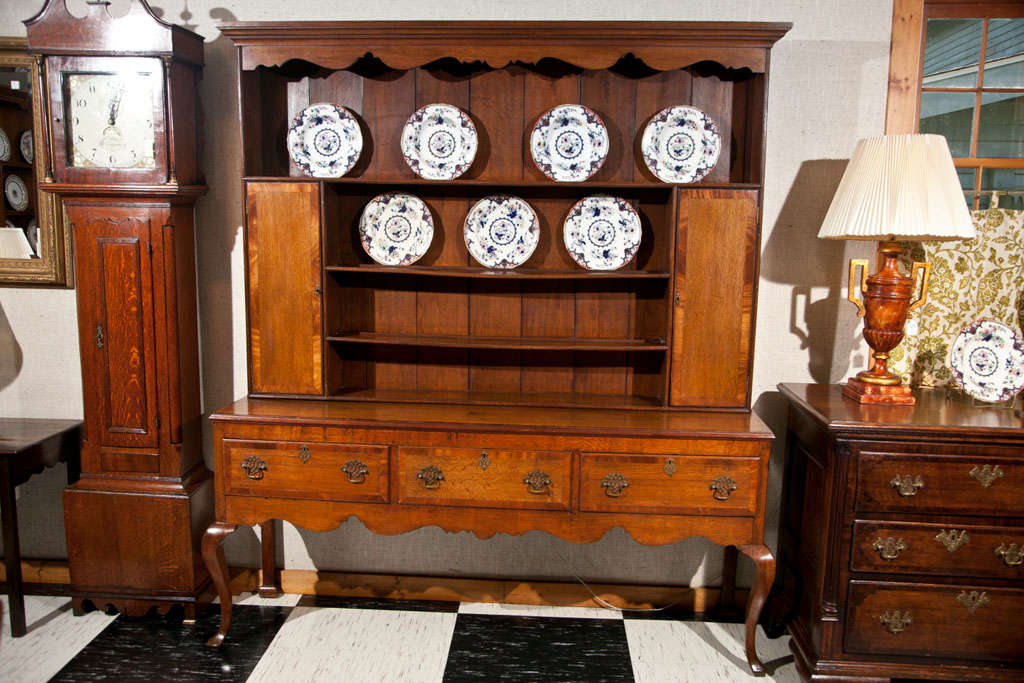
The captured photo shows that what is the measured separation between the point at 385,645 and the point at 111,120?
196 cm

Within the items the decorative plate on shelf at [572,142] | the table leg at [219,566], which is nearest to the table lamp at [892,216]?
the decorative plate on shelf at [572,142]

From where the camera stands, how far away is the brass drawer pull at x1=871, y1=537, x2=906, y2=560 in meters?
2.11

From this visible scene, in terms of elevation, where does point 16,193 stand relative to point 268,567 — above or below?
above

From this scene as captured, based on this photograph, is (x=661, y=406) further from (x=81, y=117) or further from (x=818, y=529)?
(x=81, y=117)

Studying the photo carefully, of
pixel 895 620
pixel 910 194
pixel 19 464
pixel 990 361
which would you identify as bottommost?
pixel 895 620

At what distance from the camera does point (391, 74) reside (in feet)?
8.46

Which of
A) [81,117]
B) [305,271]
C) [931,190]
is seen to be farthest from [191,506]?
[931,190]

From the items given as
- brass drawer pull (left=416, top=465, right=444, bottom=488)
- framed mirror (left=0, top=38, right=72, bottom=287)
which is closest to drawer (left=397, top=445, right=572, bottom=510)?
brass drawer pull (left=416, top=465, right=444, bottom=488)

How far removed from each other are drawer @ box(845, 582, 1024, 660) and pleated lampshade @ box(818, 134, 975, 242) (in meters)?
1.03

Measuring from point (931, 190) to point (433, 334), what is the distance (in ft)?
5.41

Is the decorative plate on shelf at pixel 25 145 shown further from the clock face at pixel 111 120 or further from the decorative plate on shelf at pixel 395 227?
the decorative plate on shelf at pixel 395 227

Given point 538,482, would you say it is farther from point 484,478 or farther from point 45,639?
point 45,639

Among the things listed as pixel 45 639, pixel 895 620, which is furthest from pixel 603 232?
pixel 45 639

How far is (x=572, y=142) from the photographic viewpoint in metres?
2.49
